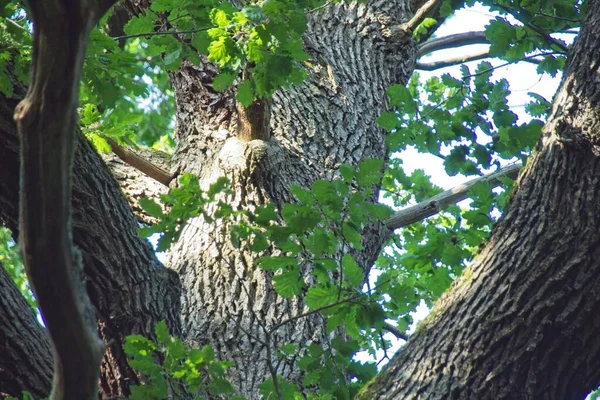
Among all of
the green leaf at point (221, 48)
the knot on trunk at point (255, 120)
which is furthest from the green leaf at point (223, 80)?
the knot on trunk at point (255, 120)

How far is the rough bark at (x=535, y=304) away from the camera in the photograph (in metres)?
2.27

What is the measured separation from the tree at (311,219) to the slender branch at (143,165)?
12 mm

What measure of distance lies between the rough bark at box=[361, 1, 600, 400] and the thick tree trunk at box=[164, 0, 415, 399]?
758 mm

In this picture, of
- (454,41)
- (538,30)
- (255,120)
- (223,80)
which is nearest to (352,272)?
(223,80)

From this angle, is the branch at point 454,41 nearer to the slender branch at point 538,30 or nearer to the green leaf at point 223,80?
the slender branch at point 538,30

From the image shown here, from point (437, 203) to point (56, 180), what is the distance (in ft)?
10.7

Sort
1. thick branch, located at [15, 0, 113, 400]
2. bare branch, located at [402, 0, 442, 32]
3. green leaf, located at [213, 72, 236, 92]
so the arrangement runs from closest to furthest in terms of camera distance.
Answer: thick branch, located at [15, 0, 113, 400] → green leaf, located at [213, 72, 236, 92] → bare branch, located at [402, 0, 442, 32]

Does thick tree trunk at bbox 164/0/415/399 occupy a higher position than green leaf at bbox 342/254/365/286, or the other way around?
thick tree trunk at bbox 164/0/415/399

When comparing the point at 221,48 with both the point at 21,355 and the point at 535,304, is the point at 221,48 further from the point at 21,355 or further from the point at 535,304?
the point at 535,304

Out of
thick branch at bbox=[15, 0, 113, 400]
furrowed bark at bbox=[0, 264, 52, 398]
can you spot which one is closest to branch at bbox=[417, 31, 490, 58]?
furrowed bark at bbox=[0, 264, 52, 398]

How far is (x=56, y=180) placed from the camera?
61.2 inches

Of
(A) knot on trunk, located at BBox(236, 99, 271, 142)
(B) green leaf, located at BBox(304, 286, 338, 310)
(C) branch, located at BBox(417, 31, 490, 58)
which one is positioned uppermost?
(C) branch, located at BBox(417, 31, 490, 58)

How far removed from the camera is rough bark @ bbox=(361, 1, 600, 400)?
2.27 m

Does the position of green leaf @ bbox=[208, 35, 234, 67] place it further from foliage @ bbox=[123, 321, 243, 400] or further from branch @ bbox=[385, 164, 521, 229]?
branch @ bbox=[385, 164, 521, 229]
